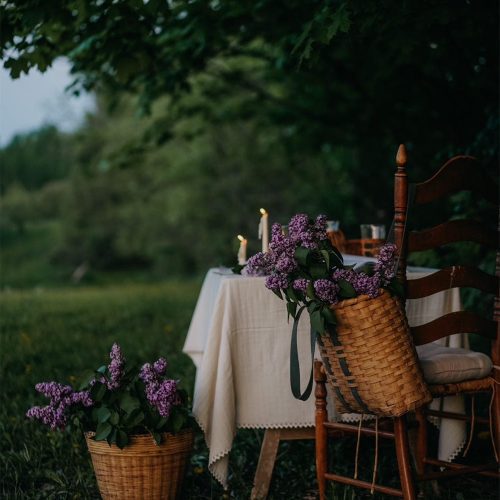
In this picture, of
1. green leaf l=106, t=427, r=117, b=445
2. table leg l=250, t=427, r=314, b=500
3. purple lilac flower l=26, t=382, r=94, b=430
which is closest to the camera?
green leaf l=106, t=427, r=117, b=445

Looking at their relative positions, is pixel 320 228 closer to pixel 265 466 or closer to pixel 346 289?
pixel 346 289

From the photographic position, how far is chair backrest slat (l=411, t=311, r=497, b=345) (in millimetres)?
2932

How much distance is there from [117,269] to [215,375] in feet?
72.6

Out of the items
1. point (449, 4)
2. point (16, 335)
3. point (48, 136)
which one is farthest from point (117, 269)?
point (449, 4)

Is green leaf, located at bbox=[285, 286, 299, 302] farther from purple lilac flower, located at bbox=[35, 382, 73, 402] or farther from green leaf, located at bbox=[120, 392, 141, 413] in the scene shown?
purple lilac flower, located at bbox=[35, 382, 73, 402]

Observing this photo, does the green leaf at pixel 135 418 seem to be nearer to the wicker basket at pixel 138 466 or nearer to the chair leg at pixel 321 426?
the wicker basket at pixel 138 466

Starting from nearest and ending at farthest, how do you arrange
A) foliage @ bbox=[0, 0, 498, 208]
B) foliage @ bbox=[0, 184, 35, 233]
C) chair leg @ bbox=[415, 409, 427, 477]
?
chair leg @ bbox=[415, 409, 427, 477] → foliage @ bbox=[0, 0, 498, 208] → foliage @ bbox=[0, 184, 35, 233]

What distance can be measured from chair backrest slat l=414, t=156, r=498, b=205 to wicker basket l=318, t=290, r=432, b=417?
1.33 feet

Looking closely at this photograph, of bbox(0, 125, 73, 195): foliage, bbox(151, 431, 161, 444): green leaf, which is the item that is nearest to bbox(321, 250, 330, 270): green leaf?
bbox(151, 431, 161, 444): green leaf

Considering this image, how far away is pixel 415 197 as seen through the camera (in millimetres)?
2801

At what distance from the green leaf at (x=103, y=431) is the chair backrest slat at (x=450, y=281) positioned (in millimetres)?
1383

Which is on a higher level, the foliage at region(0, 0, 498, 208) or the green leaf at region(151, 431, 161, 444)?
the foliage at region(0, 0, 498, 208)

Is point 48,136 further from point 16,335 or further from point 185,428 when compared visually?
point 185,428

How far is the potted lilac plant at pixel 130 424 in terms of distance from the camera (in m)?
3.25
